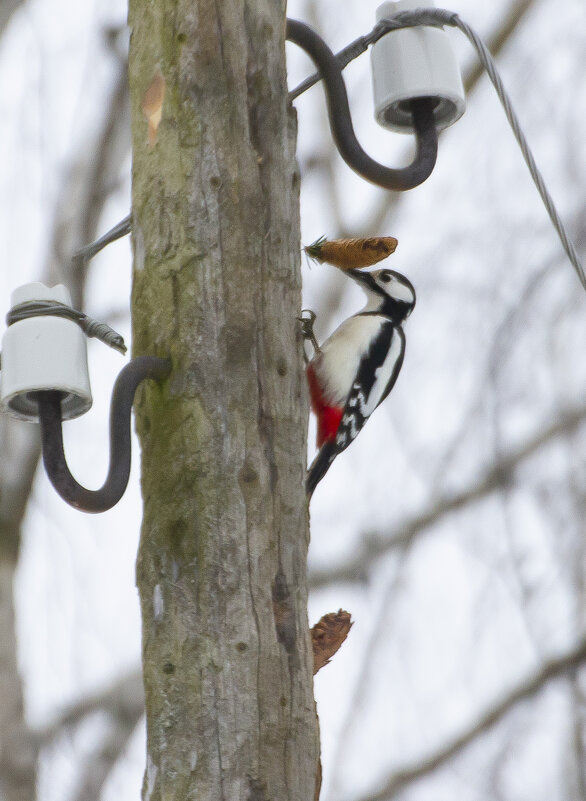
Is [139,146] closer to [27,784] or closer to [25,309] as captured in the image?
[25,309]

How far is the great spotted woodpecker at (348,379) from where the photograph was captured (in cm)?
382

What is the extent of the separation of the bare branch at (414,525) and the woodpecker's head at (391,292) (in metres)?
2.51

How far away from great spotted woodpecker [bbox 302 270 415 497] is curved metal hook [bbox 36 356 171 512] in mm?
1739

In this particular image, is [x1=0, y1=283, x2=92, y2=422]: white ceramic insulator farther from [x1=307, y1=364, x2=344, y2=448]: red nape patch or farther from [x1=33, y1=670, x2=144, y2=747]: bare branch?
[x1=33, y1=670, x2=144, y2=747]: bare branch

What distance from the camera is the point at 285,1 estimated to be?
8.03ft

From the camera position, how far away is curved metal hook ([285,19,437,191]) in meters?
2.57

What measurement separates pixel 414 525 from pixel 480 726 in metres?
1.27

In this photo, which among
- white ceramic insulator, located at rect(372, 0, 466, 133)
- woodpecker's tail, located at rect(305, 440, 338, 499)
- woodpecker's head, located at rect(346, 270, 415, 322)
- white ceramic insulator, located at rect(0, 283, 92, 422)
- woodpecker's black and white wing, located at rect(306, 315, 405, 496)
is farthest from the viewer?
woodpecker's head, located at rect(346, 270, 415, 322)

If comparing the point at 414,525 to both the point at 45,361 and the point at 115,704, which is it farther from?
the point at 45,361

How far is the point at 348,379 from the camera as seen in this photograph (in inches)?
152

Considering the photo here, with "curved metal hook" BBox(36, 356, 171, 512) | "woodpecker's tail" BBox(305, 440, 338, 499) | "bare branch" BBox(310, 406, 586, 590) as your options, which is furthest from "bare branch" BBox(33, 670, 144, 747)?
"curved metal hook" BBox(36, 356, 171, 512)

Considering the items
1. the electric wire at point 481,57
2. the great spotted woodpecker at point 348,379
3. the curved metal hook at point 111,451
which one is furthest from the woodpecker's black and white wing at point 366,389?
the curved metal hook at point 111,451

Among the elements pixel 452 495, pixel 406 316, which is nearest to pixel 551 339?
Result: pixel 452 495

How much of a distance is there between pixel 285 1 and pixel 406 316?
1.97 m
